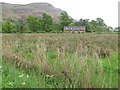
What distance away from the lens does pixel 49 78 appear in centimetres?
458

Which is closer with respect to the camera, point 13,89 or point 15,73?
point 13,89

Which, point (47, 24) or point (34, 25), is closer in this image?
point (34, 25)

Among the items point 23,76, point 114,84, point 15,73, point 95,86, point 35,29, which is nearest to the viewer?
point 95,86

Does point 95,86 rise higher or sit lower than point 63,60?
lower

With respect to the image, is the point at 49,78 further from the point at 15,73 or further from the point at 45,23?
the point at 45,23

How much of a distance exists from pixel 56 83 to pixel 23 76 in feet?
2.15

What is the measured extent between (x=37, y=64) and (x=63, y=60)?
685 mm

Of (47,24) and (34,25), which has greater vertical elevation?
(47,24)

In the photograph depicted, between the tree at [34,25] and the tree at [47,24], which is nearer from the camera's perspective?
the tree at [34,25]

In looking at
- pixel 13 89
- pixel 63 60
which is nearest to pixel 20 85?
pixel 13 89

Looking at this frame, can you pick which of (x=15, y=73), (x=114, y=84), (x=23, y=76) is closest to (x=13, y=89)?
(x=23, y=76)

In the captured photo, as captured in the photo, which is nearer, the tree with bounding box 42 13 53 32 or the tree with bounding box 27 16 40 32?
the tree with bounding box 27 16 40 32

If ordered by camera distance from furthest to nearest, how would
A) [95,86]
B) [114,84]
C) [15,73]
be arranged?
[15,73]
[114,84]
[95,86]

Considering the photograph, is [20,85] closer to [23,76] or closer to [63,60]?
[23,76]
